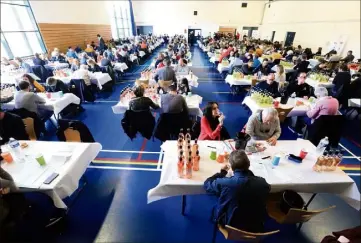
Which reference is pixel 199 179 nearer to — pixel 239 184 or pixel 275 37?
pixel 239 184

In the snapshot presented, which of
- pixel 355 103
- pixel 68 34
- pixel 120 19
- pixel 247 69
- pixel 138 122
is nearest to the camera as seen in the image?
pixel 138 122

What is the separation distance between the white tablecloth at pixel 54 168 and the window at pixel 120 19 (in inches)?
798

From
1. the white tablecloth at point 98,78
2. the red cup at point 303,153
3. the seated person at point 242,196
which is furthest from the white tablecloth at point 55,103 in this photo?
the red cup at point 303,153

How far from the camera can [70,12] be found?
1256 cm

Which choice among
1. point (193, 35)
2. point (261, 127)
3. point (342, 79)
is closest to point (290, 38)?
point (193, 35)

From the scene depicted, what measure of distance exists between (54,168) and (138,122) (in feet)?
6.05

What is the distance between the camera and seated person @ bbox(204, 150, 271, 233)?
1.85 m

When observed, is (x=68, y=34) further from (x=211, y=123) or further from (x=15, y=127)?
(x=211, y=123)

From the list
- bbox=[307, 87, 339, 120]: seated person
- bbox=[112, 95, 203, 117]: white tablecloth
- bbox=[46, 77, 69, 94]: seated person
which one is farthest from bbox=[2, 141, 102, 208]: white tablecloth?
bbox=[307, 87, 339, 120]: seated person

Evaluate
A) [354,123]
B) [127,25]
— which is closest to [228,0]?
[127,25]

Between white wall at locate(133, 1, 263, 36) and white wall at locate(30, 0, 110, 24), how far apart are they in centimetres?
995

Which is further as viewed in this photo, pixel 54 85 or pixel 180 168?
pixel 54 85

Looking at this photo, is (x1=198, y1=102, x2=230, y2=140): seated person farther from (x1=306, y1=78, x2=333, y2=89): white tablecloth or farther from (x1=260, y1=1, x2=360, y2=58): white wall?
(x1=260, y1=1, x2=360, y2=58): white wall

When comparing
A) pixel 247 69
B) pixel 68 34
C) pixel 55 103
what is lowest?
pixel 55 103
